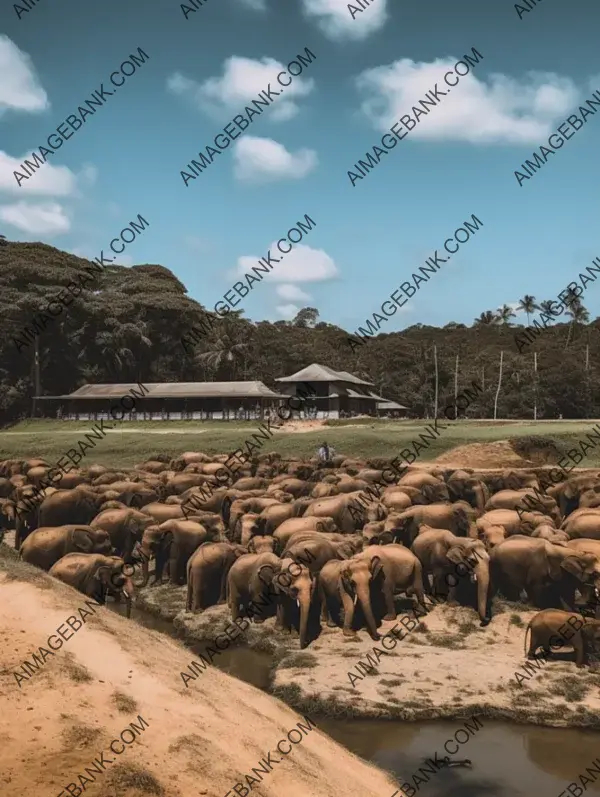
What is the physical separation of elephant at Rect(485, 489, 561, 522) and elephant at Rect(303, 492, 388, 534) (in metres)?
4.18

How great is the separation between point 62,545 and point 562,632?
11.4 meters

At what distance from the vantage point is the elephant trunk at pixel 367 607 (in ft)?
47.7

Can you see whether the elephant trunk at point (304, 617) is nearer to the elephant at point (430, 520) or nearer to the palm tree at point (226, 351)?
the elephant at point (430, 520)

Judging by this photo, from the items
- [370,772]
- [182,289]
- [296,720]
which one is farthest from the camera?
[182,289]

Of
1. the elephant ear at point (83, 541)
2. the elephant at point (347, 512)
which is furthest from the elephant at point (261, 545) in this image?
the elephant ear at point (83, 541)

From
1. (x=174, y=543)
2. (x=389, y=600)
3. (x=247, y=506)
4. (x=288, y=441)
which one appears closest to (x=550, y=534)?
(x=389, y=600)

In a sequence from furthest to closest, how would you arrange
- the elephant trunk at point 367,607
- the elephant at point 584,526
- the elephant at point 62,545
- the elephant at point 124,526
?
the elephant at point 124,526
the elephant at point 584,526
the elephant at point 62,545
the elephant trunk at point 367,607

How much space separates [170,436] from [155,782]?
4409 cm

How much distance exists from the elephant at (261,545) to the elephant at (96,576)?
3.39m

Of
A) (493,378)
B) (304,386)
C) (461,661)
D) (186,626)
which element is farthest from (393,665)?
(493,378)

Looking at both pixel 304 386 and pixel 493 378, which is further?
pixel 493 378

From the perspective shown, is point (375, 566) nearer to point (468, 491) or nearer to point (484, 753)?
point (484, 753)

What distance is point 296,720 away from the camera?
1098 cm

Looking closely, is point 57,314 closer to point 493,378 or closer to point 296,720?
point 493,378
